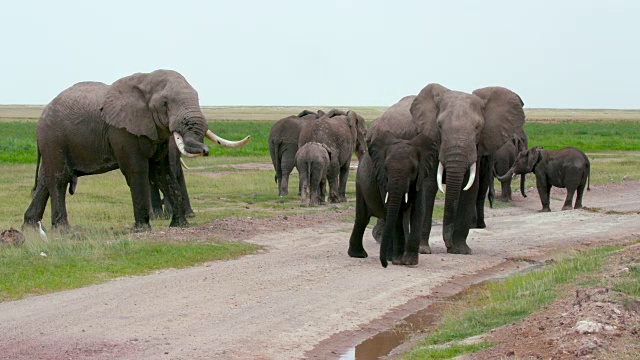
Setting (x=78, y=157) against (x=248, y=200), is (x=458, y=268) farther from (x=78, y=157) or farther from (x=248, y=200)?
(x=248, y=200)

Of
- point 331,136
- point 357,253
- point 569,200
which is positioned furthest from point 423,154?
point 569,200

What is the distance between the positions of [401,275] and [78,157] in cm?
718

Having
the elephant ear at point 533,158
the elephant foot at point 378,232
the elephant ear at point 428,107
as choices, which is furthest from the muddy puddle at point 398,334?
the elephant ear at point 533,158

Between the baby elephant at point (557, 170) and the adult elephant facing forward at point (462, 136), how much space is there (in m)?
7.58

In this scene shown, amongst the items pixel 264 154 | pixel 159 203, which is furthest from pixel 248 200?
pixel 264 154

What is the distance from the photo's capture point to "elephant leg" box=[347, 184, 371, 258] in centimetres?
1395

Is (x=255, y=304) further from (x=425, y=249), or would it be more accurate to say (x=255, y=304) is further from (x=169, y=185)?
(x=169, y=185)

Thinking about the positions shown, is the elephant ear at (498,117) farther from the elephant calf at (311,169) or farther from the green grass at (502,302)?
the elephant calf at (311,169)

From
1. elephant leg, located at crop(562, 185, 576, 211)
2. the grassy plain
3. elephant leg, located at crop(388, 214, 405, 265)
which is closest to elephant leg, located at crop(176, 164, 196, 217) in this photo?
the grassy plain

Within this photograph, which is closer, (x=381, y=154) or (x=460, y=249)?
(x=381, y=154)

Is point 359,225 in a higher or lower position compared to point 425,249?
higher

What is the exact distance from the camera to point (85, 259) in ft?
43.4

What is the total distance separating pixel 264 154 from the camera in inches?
1817

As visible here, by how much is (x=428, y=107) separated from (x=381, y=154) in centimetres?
273
